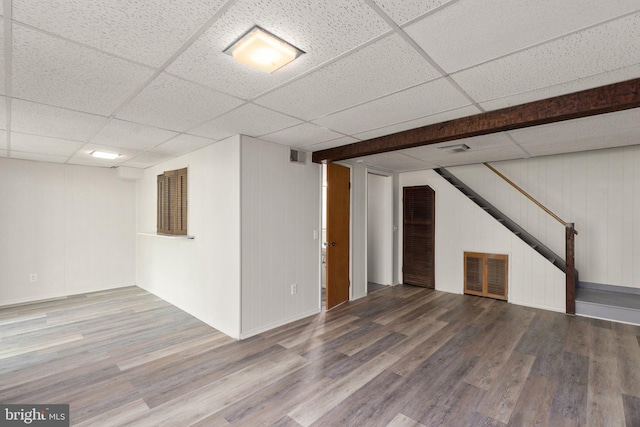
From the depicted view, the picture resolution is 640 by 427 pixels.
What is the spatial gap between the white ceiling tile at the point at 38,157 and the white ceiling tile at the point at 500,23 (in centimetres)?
569

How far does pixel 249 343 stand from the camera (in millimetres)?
3377

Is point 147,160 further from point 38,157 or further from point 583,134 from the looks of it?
point 583,134

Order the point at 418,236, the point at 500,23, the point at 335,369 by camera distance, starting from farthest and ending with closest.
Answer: the point at 418,236 → the point at 335,369 → the point at 500,23

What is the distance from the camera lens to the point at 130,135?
3510 mm

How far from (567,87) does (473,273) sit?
151 inches

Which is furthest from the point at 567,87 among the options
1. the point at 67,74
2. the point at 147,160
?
the point at 147,160

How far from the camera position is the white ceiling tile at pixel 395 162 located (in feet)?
15.3

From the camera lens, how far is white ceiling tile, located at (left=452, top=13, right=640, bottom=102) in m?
1.58

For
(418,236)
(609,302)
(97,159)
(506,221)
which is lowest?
(609,302)

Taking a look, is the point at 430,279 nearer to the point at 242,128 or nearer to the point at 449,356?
the point at 449,356

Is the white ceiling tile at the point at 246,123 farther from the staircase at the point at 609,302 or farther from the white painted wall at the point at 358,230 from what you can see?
the staircase at the point at 609,302

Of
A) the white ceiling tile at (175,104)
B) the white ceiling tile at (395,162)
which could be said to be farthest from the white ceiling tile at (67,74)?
the white ceiling tile at (395,162)

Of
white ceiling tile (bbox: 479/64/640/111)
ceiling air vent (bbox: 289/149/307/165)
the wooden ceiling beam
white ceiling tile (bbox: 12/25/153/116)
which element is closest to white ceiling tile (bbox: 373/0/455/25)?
white ceiling tile (bbox: 479/64/640/111)

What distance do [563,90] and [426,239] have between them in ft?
12.8
